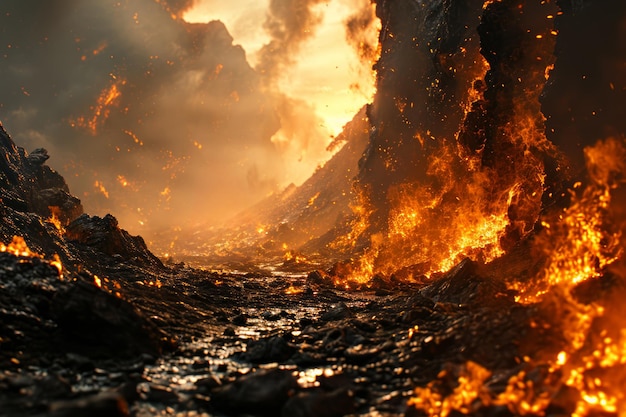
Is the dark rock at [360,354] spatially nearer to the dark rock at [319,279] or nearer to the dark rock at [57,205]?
the dark rock at [319,279]

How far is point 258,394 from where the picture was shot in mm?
6219

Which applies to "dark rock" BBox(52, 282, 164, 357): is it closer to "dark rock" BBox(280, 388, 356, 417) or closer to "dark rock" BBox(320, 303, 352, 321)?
"dark rock" BBox(280, 388, 356, 417)

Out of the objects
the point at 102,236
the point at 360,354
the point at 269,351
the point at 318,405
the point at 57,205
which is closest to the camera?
the point at 318,405

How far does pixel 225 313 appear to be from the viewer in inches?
589

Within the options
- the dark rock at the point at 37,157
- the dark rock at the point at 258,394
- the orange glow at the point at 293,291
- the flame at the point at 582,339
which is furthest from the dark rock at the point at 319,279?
the dark rock at the point at 37,157

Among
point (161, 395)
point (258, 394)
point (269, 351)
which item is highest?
point (269, 351)

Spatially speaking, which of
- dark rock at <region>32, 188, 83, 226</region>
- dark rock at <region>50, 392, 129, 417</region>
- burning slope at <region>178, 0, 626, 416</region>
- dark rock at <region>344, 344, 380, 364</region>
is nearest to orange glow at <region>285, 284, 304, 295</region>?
burning slope at <region>178, 0, 626, 416</region>

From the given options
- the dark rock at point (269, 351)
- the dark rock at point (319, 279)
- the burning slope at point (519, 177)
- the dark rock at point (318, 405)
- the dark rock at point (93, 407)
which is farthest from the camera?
the dark rock at point (319, 279)

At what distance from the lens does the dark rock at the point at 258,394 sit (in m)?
6.12

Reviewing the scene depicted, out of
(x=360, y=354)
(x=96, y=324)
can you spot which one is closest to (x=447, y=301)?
(x=360, y=354)

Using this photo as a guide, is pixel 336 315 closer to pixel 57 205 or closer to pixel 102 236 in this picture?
pixel 102 236

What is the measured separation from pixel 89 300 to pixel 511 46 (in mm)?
22007

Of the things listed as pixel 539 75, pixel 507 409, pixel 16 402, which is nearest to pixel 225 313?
pixel 16 402

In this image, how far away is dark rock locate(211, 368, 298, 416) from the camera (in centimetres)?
612
